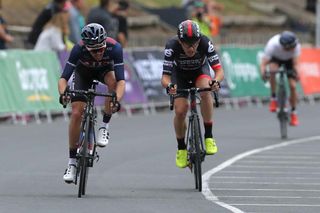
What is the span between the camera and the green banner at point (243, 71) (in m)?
29.3

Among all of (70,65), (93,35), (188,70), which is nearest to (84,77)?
(70,65)

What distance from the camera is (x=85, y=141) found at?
520 inches

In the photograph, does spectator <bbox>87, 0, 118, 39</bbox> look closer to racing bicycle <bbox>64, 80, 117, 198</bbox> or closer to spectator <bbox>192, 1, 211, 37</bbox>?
spectator <bbox>192, 1, 211, 37</bbox>

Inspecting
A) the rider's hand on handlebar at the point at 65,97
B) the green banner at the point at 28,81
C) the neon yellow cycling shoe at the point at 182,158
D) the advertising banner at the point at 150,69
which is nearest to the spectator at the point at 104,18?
the green banner at the point at 28,81

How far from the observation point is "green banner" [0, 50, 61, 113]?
22.5 meters

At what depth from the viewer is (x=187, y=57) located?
14391 millimetres

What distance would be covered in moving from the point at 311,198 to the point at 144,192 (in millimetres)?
1791

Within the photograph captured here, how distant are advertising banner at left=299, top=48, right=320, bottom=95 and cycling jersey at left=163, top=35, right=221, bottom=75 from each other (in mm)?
17146

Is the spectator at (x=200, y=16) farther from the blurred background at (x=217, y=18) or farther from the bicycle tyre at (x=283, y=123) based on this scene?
the bicycle tyre at (x=283, y=123)

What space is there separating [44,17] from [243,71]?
7.25 m

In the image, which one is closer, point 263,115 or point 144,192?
point 144,192

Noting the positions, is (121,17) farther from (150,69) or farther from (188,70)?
(188,70)

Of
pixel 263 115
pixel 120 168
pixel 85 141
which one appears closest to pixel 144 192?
pixel 85 141

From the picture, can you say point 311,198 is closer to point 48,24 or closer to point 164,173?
point 164,173
